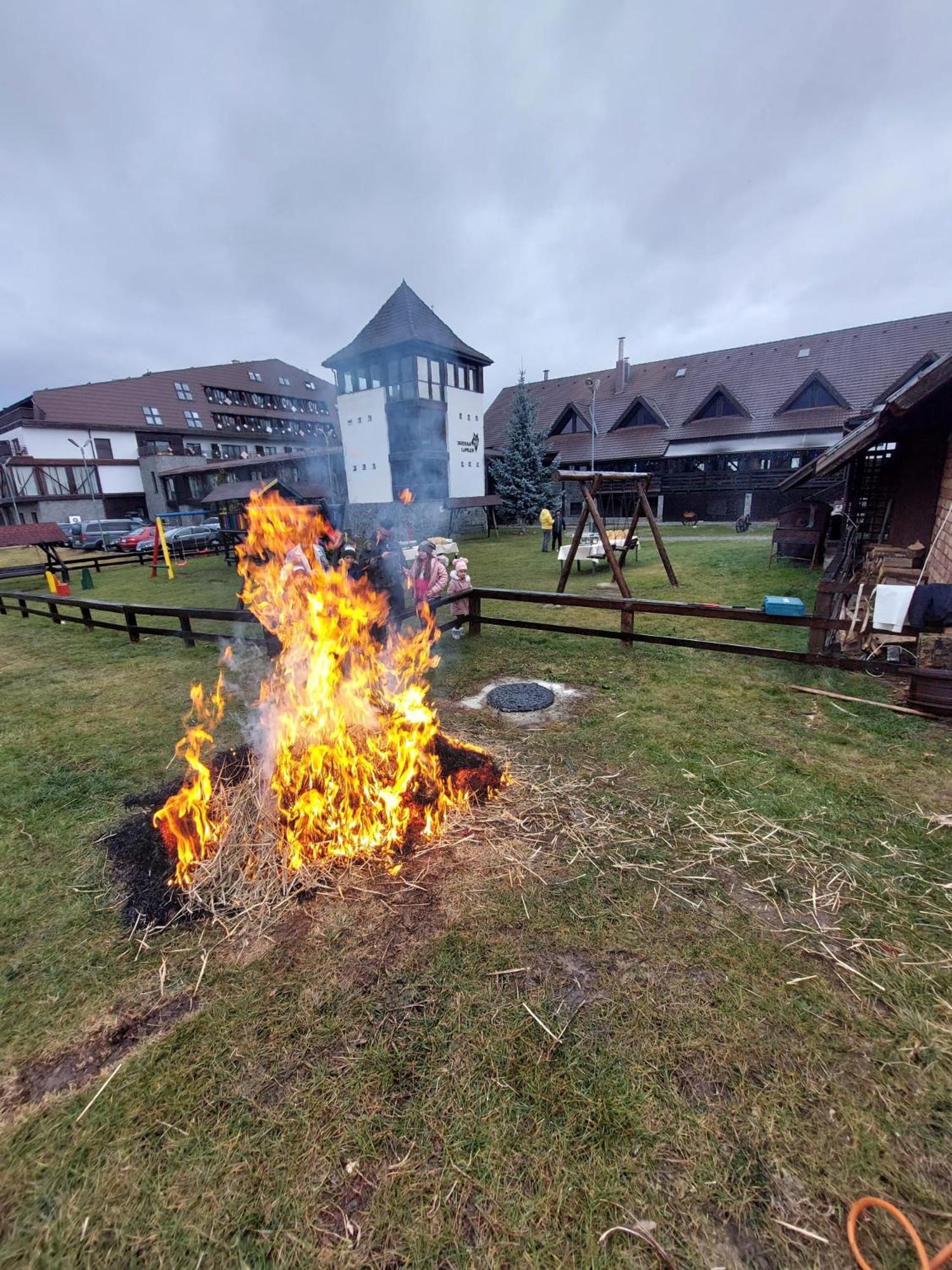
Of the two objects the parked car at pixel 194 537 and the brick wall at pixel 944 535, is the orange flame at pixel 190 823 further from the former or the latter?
the parked car at pixel 194 537

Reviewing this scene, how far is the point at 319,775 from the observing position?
395 centimetres

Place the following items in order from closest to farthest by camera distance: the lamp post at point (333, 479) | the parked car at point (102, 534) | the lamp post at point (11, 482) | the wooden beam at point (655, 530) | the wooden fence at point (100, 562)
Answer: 1. the wooden beam at point (655, 530)
2. the wooden fence at point (100, 562)
3. the parked car at point (102, 534)
4. the lamp post at point (333, 479)
5. the lamp post at point (11, 482)

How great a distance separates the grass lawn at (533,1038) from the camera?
181cm

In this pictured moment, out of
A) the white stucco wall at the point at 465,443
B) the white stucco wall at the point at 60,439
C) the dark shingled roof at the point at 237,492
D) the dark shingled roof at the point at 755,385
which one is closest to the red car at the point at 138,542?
the dark shingled roof at the point at 237,492

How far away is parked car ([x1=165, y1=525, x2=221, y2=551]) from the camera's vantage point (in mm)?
26859

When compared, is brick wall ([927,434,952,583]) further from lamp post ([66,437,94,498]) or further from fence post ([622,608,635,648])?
lamp post ([66,437,94,498])

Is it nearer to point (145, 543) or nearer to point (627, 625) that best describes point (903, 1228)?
point (627, 625)

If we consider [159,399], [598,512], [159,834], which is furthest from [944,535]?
[159,399]

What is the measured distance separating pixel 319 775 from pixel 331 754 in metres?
0.18

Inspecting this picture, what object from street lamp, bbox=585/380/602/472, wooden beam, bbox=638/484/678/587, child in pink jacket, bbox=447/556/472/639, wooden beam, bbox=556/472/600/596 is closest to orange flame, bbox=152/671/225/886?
child in pink jacket, bbox=447/556/472/639

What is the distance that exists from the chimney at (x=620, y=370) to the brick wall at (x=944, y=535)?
1199 inches

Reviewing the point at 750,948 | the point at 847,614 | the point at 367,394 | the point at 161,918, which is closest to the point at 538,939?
the point at 750,948

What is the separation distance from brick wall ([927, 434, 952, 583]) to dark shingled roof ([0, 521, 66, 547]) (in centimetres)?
2189

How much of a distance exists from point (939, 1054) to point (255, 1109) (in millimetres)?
2912
